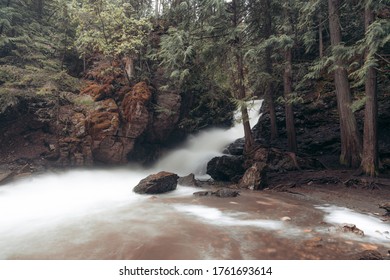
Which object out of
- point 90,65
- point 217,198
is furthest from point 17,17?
point 217,198

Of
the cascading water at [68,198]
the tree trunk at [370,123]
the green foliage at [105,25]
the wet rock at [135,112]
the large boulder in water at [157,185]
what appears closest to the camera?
the cascading water at [68,198]

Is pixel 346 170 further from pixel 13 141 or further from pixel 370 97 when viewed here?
pixel 13 141

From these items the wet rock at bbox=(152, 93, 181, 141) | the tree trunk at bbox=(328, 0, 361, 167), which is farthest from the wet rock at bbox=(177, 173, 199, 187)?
the tree trunk at bbox=(328, 0, 361, 167)

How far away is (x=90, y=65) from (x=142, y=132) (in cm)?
649

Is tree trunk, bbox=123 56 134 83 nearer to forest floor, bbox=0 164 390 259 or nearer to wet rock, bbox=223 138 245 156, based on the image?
wet rock, bbox=223 138 245 156

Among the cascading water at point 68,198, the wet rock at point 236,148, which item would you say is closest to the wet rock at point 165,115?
the cascading water at point 68,198

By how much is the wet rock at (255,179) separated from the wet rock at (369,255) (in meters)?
6.03

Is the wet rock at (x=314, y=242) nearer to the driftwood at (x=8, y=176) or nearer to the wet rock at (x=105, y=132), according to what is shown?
the wet rock at (x=105, y=132)

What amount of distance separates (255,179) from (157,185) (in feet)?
13.2

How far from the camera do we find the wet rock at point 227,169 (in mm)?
12664

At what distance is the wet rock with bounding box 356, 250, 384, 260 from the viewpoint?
161 inches

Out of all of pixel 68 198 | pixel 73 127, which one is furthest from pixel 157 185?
pixel 73 127

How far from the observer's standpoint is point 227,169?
12766 mm

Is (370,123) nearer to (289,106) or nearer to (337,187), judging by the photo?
(337,187)
